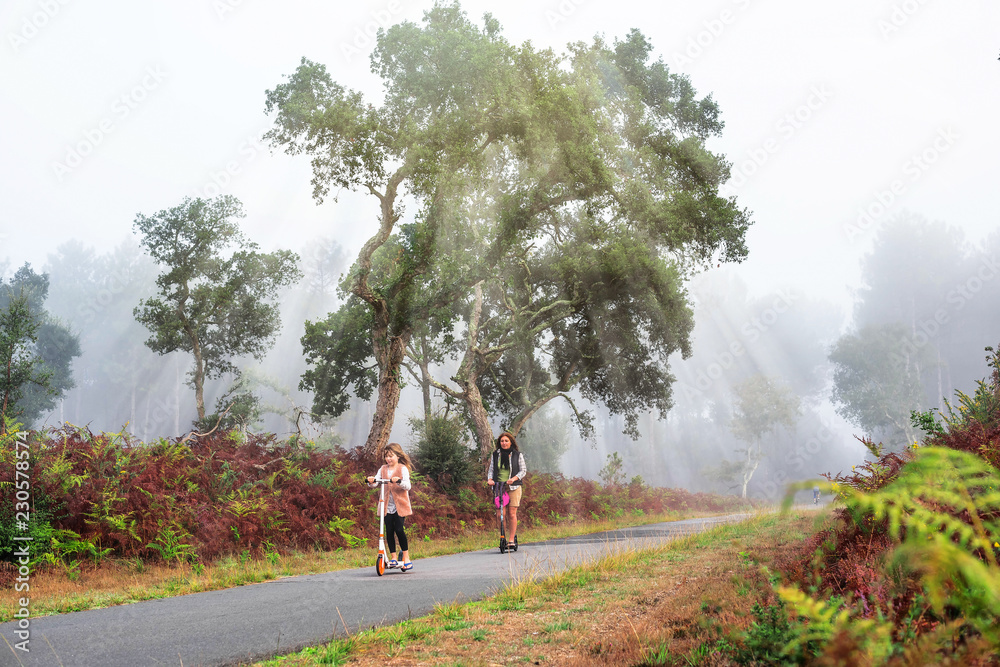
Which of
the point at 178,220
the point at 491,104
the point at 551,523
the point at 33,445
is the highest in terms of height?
the point at 178,220

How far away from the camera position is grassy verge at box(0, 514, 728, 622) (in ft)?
25.2

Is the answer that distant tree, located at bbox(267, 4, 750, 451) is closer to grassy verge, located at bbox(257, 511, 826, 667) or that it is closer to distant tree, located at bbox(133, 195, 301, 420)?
distant tree, located at bbox(133, 195, 301, 420)

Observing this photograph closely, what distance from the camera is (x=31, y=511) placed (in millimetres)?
9805

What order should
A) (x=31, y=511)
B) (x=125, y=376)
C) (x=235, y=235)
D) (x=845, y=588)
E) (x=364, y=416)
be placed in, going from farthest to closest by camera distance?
1. (x=364, y=416)
2. (x=125, y=376)
3. (x=235, y=235)
4. (x=31, y=511)
5. (x=845, y=588)

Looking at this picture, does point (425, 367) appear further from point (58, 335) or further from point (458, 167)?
point (58, 335)

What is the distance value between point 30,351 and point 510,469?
29829 millimetres

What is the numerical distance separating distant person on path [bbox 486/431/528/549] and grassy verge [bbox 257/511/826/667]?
4098mm

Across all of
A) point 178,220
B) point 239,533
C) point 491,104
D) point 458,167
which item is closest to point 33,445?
point 239,533

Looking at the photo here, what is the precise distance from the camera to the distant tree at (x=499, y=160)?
1761 cm

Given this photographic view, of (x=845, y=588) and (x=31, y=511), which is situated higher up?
(x=31, y=511)

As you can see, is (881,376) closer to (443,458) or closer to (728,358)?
(728,358)

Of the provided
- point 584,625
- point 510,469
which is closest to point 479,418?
point 510,469

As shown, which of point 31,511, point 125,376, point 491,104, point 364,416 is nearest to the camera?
point 31,511

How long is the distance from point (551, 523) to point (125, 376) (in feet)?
266
